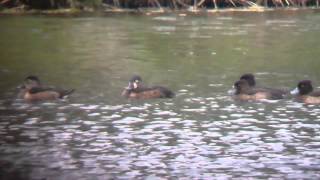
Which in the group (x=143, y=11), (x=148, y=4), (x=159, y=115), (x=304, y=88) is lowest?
(x=143, y=11)

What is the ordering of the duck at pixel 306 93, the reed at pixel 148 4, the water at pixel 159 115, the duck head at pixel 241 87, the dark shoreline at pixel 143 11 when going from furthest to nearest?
the reed at pixel 148 4, the dark shoreline at pixel 143 11, the duck head at pixel 241 87, the duck at pixel 306 93, the water at pixel 159 115

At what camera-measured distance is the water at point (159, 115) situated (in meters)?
9.44

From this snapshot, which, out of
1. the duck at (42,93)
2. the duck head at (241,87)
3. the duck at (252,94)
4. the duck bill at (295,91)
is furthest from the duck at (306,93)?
the duck at (42,93)

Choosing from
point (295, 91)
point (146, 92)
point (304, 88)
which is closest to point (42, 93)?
point (146, 92)

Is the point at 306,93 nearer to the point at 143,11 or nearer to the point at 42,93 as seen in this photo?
the point at 42,93

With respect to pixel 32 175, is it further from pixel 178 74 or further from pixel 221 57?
pixel 221 57

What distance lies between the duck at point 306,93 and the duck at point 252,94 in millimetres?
302

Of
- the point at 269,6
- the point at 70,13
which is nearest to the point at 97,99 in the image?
the point at 70,13

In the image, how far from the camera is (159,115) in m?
12.3

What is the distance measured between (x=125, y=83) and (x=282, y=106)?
343 cm

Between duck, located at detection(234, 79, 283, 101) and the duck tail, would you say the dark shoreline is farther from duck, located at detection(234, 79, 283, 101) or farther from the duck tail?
duck, located at detection(234, 79, 283, 101)

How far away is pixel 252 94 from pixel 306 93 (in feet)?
2.82

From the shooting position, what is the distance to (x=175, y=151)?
33.1ft

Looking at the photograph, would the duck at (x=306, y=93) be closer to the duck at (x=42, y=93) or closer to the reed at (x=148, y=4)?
the duck at (x=42, y=93)
